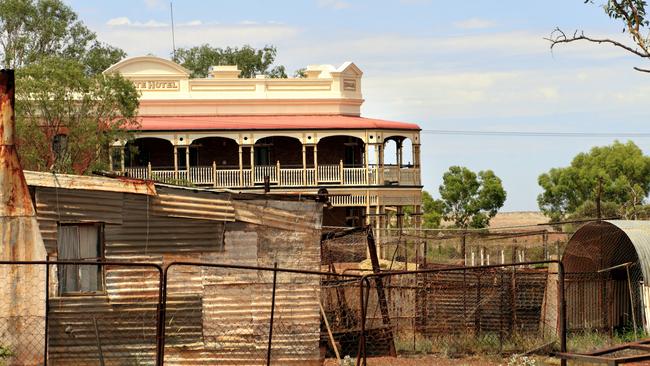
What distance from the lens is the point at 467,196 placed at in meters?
71.1

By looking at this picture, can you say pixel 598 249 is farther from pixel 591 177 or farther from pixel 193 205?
pixel 591 177

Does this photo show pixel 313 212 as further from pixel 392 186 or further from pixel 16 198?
pixel 392 186

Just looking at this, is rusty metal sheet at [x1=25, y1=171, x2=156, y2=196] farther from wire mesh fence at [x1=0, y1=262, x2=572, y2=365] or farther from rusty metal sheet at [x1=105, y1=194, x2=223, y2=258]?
wire mesh fence at [x1=0, y1=262, x2=572, y2=365]

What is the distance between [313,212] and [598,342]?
590cm

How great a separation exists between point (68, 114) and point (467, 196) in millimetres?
31597

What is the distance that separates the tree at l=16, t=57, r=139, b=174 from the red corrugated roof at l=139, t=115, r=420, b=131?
482cm

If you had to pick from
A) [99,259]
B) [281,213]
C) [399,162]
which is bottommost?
[99,259]

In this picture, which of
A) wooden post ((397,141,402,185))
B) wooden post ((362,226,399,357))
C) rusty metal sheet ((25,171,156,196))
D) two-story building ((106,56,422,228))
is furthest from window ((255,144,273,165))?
rusty metal sheet ((25,171,156,196))

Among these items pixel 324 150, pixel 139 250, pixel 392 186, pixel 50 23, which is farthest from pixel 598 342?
pixel 50 23

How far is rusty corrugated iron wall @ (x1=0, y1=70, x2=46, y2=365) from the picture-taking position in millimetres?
19938

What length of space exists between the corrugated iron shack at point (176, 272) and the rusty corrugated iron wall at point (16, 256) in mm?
329

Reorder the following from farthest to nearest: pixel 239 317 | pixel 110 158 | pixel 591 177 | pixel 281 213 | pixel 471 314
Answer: pixel 591 177 < pixel 110 158 < pixel 471 314 < pixel 281 213 < pixel 239 317

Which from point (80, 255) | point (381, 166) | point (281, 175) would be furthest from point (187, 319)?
point (381, 166)

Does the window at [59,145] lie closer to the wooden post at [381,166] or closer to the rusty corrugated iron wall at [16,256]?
the wooden post at [381,166]
